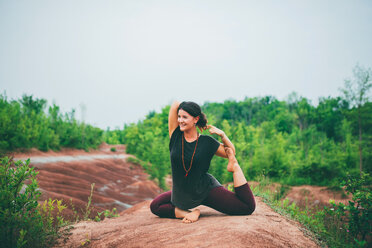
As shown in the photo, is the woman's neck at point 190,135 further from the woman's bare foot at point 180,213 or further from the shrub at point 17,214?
the shrub at point 17,214

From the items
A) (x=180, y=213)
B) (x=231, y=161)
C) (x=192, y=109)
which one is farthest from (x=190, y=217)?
(x=192, y=109)

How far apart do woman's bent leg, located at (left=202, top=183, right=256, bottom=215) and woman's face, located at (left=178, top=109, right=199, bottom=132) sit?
2.72 ft

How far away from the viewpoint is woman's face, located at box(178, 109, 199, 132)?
2.89 meters

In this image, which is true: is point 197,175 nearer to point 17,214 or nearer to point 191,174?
point 191,174

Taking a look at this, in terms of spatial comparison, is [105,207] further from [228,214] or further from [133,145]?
[133,145]

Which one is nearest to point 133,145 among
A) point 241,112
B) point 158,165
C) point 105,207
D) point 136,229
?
point 158,165

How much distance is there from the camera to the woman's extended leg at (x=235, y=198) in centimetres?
287

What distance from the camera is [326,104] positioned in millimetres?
37625

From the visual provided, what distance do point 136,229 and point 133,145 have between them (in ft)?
59.4

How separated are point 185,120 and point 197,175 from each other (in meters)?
0.67

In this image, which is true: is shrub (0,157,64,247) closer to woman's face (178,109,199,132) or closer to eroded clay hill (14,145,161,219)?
woman's face (178,109,199,132)

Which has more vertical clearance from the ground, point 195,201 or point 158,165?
point 195,201

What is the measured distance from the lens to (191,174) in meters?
2.90

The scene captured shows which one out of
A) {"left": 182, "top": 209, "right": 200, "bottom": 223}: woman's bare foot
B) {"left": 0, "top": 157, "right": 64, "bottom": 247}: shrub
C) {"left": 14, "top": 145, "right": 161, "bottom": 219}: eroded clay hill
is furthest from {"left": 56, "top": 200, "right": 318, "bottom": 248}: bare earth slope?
{"left": 14, "top": 145, "right": 161, "bottom": 219}: eroded clay hill
